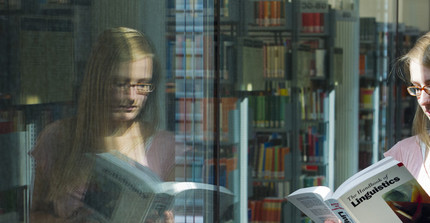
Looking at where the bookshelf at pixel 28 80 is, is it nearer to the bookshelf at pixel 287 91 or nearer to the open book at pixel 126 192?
the open book at pixel 126 192

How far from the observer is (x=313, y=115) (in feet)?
10.4

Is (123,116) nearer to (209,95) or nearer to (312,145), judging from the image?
(209,95)

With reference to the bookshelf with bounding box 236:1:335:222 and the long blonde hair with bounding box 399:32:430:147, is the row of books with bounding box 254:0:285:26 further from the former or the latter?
the long blonde hair with bounding box 399:32:430:147

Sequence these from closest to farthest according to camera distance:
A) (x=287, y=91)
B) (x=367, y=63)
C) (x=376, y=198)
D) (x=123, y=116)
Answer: (x=123, y=116)
(x=376, y=198)
(x=287, y=91)
(x=367, y=63)

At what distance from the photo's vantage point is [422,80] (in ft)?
7.08

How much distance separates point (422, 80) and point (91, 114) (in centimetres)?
116

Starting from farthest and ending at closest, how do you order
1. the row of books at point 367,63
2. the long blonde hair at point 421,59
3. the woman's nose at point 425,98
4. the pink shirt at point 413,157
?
the row of books at point 367,63
the pink shirt at point 413,157
the long blonde hair at point 421,59
the woman's nose at point 425,98

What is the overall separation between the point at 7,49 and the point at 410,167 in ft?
5.18

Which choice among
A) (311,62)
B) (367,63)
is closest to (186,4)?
(311,62)

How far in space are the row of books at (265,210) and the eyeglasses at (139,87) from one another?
1162 millimetres

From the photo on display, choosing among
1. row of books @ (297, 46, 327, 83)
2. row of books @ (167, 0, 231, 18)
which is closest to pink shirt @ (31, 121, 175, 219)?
row of books @ (167, 0, 231, 18)

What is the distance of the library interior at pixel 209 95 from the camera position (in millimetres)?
1384

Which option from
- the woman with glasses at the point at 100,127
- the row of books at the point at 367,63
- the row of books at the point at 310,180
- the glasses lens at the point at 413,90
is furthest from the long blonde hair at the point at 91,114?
the row of books at the point at 367,63

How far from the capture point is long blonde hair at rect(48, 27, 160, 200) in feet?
4.78
